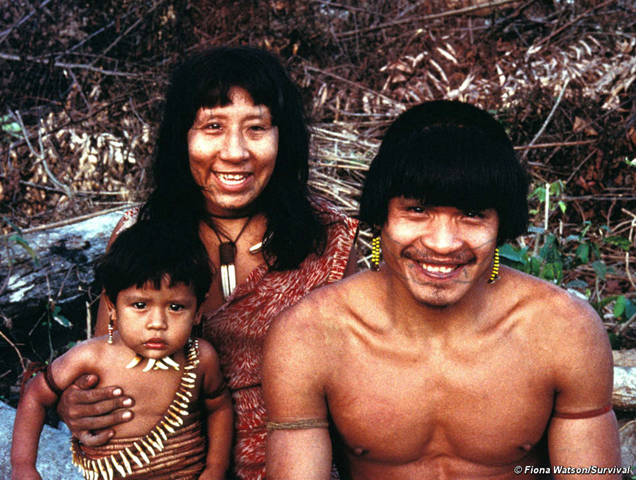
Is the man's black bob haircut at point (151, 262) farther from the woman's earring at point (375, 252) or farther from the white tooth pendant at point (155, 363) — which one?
the woman's earring at point (375, 252)

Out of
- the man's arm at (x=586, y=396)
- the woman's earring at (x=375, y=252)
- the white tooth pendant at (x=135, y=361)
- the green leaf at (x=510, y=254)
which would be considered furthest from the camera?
the green leaf at (x=510, y=254)

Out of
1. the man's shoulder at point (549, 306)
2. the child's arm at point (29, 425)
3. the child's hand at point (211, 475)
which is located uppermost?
the man's shoulder at point (549, 306)

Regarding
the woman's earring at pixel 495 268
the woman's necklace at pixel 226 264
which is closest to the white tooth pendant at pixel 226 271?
the woman's necklace at pixel 226 264

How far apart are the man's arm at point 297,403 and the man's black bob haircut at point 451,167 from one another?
0.44 metres

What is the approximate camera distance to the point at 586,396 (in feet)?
6.51

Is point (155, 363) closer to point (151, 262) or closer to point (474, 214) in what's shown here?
point (151, 262)

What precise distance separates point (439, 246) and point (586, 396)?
2.08 ft

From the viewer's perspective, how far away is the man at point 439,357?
6.25 ft

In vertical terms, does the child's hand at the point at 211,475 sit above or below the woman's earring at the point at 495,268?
below

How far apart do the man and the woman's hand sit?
61 cm

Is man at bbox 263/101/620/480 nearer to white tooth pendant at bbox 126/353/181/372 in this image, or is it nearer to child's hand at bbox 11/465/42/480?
white tooth pendant at bbox 126/353/181/372

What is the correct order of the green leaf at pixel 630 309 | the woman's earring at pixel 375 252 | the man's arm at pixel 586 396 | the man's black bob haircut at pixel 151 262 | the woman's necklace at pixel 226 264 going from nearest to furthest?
the man's arm at pixel 586 396, the woman's earring at pixel 375 252, the man's black bob haircut at pixel 151 262, the woman's necklace at pixel 226 264, the green leaf at pixel 630 309

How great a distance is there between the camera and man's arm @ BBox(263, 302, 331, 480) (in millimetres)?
2043

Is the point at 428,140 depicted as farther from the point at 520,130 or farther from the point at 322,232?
the point at 520,130
